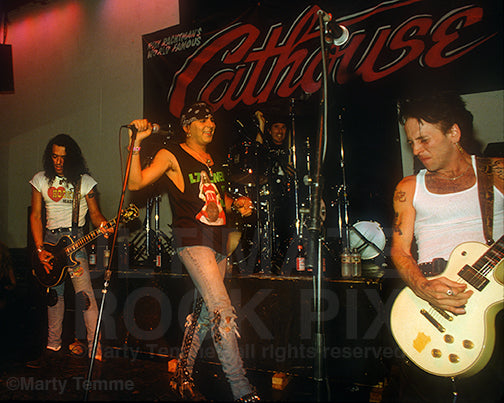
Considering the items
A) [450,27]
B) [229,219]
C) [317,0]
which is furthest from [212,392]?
[317,0]

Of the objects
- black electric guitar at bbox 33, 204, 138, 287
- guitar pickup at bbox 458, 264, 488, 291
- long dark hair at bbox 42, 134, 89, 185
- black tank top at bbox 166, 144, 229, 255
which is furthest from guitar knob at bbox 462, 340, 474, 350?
long dark hair at bbox 42, 134, 89, 185

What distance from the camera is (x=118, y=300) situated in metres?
4.07

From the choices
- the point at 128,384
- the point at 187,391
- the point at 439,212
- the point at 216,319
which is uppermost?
the point at 439,212

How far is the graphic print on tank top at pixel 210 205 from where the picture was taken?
2.83 m

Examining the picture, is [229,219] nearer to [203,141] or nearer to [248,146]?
[203,141]

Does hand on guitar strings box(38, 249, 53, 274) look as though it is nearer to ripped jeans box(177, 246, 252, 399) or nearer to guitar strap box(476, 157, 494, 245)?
ripped jeans box(177, 246, 252, 399)

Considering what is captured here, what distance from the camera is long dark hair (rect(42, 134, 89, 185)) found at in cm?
403

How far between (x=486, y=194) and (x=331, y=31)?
1.77 metres

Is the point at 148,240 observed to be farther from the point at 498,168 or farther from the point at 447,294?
the point at 498,168

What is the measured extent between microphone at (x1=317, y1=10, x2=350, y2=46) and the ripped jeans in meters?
1.65

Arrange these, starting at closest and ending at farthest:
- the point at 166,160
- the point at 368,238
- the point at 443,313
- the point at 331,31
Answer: the point at 331,31 → the point at 443,313 → the point at 166,160 → the point at 368,238

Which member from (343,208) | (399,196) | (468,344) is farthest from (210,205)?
(468,344)

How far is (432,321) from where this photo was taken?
2785 millimetres

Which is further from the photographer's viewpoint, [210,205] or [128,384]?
[128,384]
